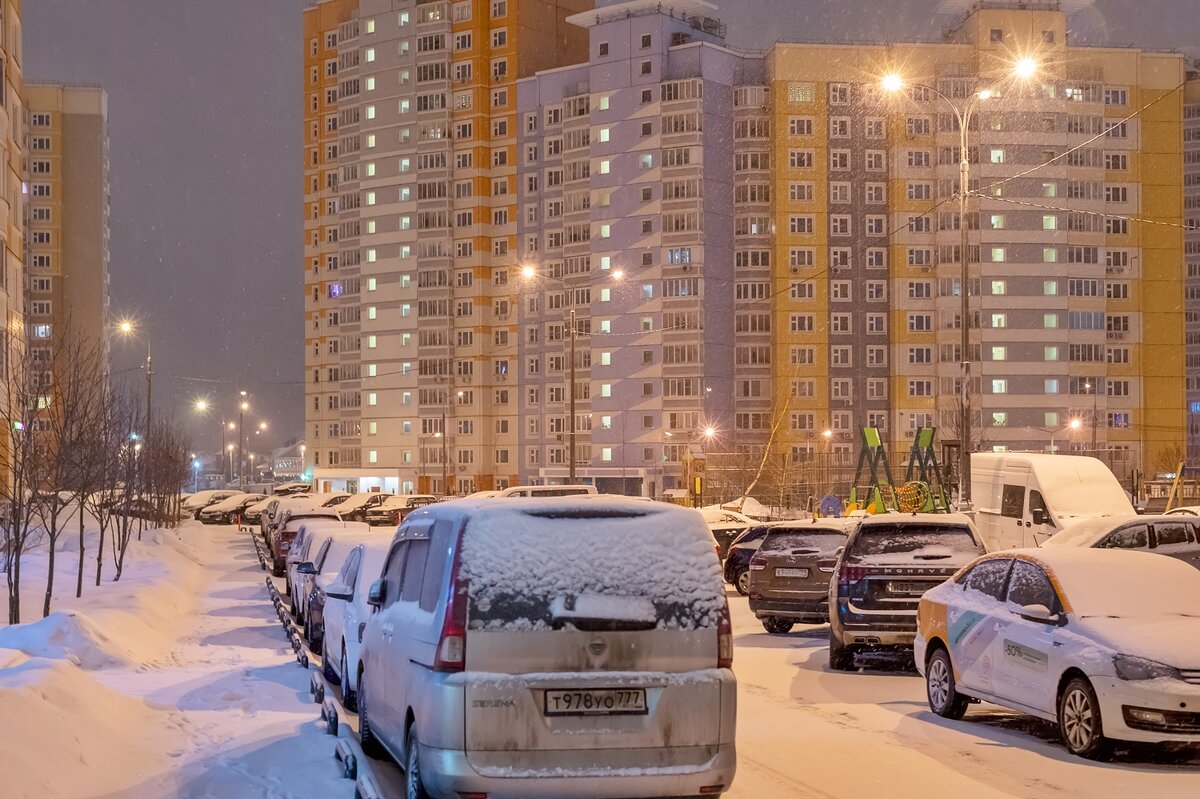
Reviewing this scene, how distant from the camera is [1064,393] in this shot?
98750 millimetres

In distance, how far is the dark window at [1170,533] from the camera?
2106 centimetres

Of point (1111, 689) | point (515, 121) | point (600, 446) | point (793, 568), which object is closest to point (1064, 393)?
point (600, 446)

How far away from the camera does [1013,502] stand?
30531mm

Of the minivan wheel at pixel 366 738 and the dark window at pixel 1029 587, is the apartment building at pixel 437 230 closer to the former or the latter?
the dark window at pixel 1029 587

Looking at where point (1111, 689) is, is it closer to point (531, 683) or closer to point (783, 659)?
point (531, 683)

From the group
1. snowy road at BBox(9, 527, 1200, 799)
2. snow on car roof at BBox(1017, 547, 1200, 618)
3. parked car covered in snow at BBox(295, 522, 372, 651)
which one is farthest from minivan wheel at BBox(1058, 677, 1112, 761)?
parked car covered in snow at BBox(295, 522, 372, 651)

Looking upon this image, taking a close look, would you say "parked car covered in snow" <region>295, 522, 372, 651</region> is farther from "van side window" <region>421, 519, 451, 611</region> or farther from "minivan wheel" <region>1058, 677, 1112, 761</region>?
"minivan wheel" <region>1058, 677, 1112, 761</region>

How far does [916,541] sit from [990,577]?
12.2ft

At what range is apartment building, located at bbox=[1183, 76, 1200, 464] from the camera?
121475 mm

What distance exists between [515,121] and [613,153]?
12.4 meters

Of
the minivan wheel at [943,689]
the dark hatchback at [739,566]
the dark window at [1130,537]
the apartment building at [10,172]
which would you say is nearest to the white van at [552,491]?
the dark hatchback at [739,566]

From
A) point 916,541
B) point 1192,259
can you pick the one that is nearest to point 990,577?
point 916,541

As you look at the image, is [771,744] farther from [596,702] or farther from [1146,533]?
[1146,533]

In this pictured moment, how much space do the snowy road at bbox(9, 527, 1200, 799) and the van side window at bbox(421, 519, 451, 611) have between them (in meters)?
1.67
